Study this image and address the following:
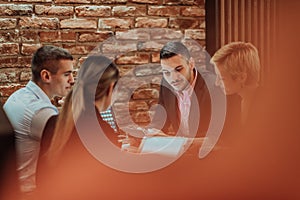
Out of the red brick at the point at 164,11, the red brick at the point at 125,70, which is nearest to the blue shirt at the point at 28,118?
the red brick at the point at 125,70

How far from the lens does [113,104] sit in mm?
2084

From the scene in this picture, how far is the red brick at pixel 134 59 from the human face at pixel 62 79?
215 millimetres

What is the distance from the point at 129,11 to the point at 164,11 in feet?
0.54

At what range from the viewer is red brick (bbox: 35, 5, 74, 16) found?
2.04m

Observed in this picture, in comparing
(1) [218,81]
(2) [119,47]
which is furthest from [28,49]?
(1) [218,81]

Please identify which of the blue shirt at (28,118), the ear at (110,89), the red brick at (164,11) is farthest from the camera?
the red brick at (164,11)

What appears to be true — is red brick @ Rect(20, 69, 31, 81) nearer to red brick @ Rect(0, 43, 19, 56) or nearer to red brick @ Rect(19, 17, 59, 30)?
red brick @ Rect(0, 43, 19, 56)

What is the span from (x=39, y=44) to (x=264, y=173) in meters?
1.26

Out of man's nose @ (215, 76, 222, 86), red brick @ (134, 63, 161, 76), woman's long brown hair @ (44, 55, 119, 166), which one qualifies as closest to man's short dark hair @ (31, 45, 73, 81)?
woman's long brown hair @ (44, 55, 119, 166)

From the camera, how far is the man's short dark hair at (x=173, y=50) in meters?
2.16

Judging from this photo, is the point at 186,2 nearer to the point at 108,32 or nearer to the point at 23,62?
the point at 108,32

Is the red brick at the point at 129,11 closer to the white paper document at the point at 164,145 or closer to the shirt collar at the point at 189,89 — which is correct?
the shirt collar at the point at 189,89

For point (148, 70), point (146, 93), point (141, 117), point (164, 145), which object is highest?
point (148, 70)

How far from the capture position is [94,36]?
2.10 meters
